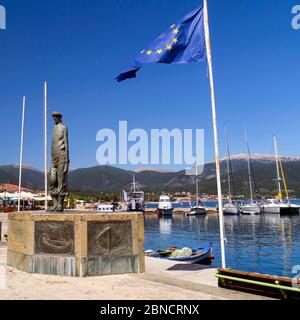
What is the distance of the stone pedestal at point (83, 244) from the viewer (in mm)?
10320

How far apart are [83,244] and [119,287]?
69.3 inches

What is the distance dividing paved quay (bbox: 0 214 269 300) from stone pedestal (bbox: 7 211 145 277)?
301 millimetres

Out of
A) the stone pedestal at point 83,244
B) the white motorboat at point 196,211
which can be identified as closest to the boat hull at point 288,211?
the white motorboat at point 196,211

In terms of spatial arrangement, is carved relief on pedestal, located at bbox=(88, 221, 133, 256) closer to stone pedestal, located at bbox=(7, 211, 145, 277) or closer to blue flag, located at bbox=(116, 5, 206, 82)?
stone pedestal, located at bbox=(7, 211, 145, 277)

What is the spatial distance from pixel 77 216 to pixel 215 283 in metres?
3.96

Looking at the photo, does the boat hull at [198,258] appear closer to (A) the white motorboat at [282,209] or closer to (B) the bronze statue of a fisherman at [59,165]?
(B) the bronze statue of a fisherman at [59,165]

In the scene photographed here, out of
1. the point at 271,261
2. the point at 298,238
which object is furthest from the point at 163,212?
the point at 271,261

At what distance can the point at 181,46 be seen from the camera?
35.9 feet
